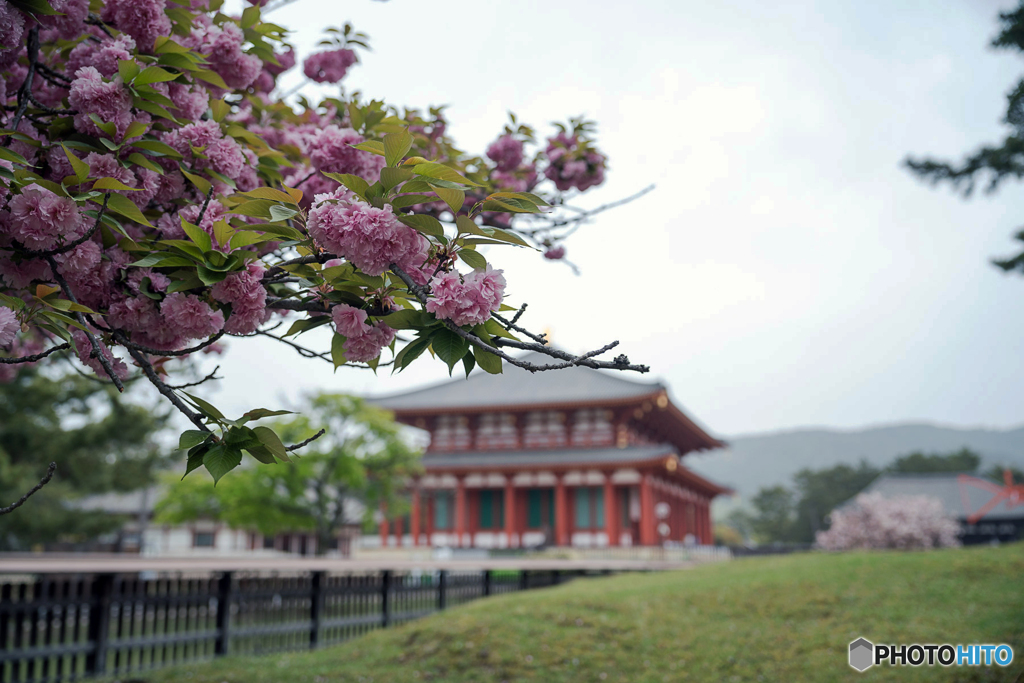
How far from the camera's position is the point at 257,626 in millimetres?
8203

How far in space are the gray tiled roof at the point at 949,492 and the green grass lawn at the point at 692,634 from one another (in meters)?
34.4

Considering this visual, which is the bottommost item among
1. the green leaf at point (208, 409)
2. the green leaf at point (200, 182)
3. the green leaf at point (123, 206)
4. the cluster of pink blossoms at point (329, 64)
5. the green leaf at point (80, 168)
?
the green leaf at point (208, 409)

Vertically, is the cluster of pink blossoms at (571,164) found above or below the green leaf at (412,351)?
above

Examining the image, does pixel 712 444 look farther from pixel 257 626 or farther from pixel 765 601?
pixel 257 626

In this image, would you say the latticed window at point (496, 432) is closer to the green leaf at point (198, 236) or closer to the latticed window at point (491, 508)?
the latticed window at point (491, 508)

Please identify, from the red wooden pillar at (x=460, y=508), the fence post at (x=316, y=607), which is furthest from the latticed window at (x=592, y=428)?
the fence post at (x=316, y=607)

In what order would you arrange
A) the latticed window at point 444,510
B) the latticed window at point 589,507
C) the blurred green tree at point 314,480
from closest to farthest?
the blurred green tree at point 314,480
the latticed window at point 589,507
the latticed window at point 444,510

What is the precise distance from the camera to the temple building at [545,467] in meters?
24.4

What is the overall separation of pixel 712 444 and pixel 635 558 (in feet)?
47.2

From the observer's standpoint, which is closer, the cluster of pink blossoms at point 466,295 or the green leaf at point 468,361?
the cluster of pink blossoms at point 466,295

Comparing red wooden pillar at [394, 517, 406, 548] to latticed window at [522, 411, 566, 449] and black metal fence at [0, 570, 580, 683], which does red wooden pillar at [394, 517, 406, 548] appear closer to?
latticed window at [522, 411, 566, 449]

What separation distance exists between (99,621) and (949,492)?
4841 centimetres

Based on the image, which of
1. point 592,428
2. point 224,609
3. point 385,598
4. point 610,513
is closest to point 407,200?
point 224,609

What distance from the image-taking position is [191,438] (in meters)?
2.05
